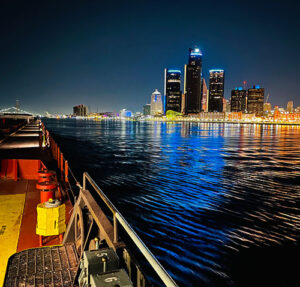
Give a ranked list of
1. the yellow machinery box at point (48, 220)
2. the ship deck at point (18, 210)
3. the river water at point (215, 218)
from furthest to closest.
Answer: the river water at point (215, 218), the ship deck at point (18, 210), the yellow machinery box at point (48, 220)

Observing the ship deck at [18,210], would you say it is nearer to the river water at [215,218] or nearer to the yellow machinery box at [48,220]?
the yellow machinery box at [48,220]

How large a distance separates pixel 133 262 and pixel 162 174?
1841 cm

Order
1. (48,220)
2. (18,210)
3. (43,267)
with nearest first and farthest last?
(43,267) → (48,220) → (18,210)

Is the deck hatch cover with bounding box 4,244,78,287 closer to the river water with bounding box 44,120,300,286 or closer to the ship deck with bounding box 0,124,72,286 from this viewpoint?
the ship deck with bounding box 0,124,72,286

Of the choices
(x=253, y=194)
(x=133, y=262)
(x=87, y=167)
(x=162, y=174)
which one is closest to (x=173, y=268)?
(x=133, y=262)

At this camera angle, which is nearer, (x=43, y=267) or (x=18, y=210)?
(x=43, y=267)

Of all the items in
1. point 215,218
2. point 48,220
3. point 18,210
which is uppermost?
point 48,220

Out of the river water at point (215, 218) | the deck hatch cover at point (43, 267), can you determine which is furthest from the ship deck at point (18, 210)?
the river water at point (215, 218)

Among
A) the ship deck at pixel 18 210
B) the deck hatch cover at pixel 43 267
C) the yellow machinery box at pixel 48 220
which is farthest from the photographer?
the ship deck at pixel 18 210

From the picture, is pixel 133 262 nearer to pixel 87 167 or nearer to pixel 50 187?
pixel 50 187

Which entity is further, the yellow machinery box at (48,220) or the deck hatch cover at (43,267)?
the yellow machinery box at (48,220)

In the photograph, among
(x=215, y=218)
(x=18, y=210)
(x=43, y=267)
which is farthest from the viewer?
(x=215, y=218)

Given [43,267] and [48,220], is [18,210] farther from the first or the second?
[43,267]

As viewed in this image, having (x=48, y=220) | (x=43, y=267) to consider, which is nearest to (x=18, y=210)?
(x=48, y=220)
